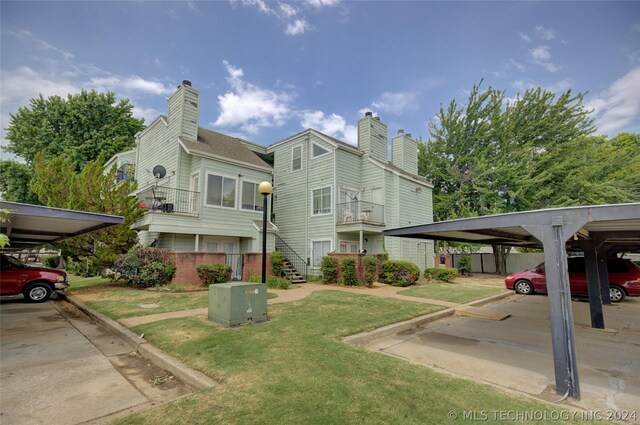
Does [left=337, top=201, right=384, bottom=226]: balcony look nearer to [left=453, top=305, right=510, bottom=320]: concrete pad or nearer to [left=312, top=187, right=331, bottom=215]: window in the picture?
[left=312, top=187, right=331, bottom=215]: window

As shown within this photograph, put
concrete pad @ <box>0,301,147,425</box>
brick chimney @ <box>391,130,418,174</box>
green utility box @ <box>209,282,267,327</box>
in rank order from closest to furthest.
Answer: concrete pad @ <box>0,301,147,425</box> → green utility box @ <box>209,282,267,327</box> → brick chimney @ <box>391,130,418,174</box>

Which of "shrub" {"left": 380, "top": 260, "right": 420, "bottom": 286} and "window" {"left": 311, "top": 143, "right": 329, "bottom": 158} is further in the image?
"window" {"left": 311, "top": 143, "right": 329, "bottom": 158}

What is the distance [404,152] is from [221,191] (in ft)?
44.9

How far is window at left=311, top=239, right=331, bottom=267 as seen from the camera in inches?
737

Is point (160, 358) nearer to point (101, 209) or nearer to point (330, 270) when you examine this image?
point (101, 209)

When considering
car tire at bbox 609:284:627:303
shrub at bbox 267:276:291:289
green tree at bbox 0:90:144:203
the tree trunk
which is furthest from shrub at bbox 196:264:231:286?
green tree at bbox 0:90:144:203

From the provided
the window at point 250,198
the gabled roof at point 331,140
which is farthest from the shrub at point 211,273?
the gabled roof at point 331,140

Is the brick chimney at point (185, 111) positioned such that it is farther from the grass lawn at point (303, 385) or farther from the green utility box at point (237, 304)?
the grass lawn at point (303, 385)

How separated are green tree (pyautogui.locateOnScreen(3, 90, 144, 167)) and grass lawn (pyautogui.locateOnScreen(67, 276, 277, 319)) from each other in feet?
69.1

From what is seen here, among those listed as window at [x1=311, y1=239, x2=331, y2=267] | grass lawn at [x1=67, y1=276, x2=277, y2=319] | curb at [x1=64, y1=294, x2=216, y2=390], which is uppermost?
window at [x1=311, y1=239, x2=331, y2=267]

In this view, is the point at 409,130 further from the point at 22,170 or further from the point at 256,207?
the point at 22,170

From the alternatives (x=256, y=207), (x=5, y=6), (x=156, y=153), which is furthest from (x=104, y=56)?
(x=256, y=207)

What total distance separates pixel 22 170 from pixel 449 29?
117 feet

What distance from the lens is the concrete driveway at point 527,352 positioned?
13.9 ft
